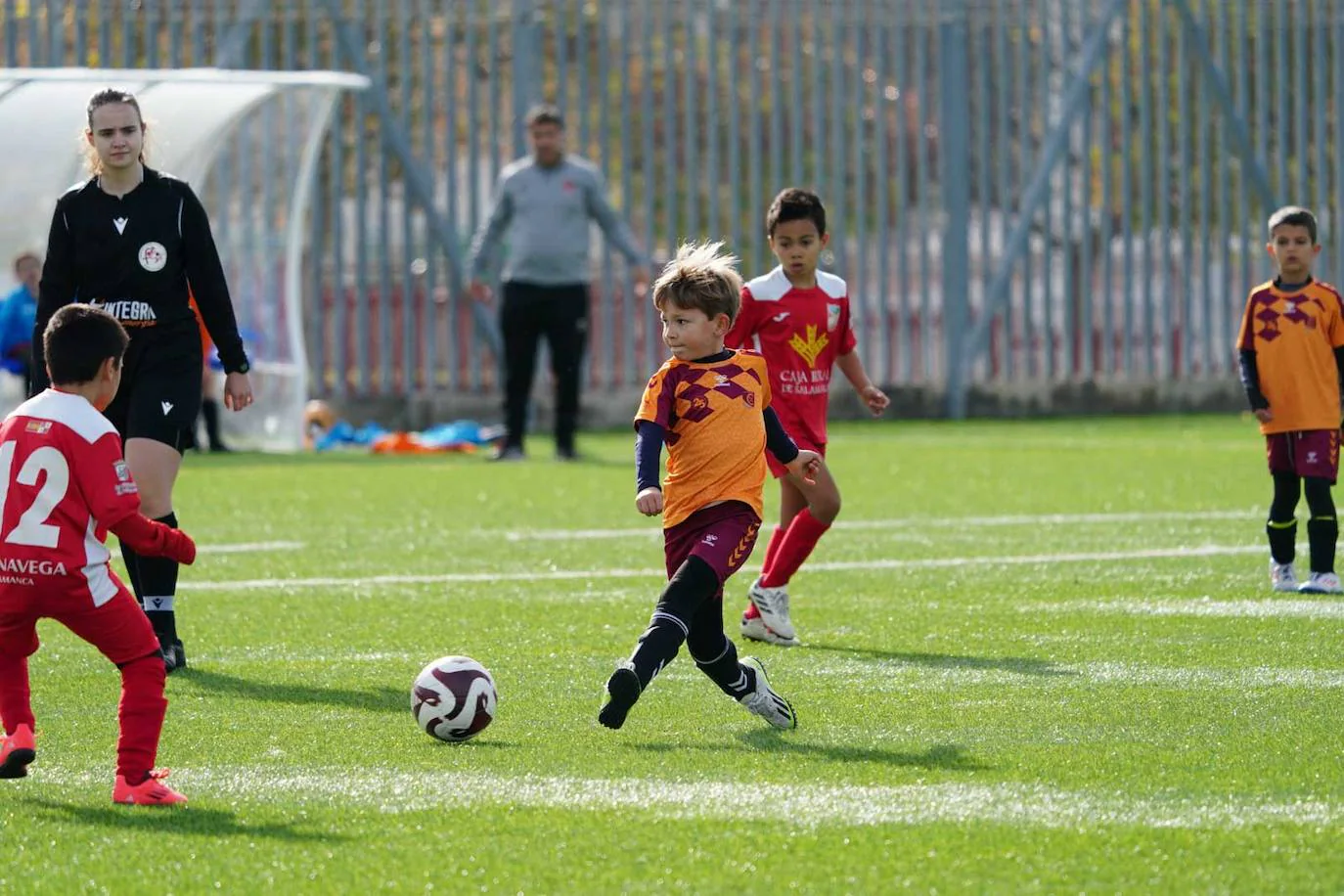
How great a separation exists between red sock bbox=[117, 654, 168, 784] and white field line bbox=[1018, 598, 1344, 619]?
4181 millimetres

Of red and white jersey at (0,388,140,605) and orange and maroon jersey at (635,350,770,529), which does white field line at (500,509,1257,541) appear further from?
red and white jersey at (0,388,140,605)

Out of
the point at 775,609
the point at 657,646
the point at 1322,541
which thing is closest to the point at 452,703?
the point at 657,646

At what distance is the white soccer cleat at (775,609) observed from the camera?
26.5 ft

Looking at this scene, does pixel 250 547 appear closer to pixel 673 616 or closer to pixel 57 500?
pixel 673 616

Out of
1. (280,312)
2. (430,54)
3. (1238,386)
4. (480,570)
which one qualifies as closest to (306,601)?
(480,570)

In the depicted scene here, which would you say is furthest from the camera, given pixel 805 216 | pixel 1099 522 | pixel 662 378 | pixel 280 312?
pixel 280 312

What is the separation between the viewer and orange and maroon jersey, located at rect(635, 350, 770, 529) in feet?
21.3

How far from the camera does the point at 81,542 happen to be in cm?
538

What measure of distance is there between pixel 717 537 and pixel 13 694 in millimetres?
2017

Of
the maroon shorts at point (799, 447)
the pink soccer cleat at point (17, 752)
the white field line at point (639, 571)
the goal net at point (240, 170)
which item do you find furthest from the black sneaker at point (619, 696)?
the goal net at point (240, 170)

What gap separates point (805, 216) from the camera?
8.31 metres

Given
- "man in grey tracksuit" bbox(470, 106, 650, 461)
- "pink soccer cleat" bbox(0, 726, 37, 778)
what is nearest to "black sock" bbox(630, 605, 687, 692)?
"pink soccer cleat" bbox(0, 726, 37, 778)

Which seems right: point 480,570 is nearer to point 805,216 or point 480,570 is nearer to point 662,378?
point 805,216

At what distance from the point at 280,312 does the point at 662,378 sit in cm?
1388
